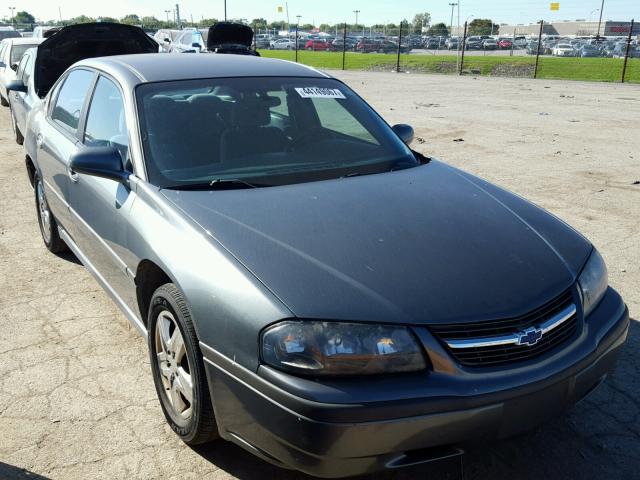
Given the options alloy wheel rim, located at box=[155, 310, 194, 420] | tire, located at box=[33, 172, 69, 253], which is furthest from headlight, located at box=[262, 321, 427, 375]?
tire, located at box=[33, 172, 69, 253]

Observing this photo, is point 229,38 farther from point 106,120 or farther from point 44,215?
point 106,120

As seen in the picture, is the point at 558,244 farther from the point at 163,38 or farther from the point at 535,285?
the point at 163,38

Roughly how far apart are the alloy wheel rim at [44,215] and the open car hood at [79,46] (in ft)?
7.88

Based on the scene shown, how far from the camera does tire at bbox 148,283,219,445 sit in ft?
8.57

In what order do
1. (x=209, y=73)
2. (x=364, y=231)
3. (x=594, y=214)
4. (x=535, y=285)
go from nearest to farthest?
(x=535, y=285)
(x=364, y=231)
(x=209, y=73)
(x=594, y=214)

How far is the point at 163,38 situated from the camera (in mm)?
29312

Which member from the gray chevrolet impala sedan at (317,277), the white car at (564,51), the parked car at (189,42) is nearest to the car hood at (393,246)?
the gray chevrolet impala sedan at (317,277)

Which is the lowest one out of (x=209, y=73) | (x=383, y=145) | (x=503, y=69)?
(x=503, y=69)

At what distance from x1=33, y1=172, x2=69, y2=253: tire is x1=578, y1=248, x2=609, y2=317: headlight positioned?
392 centimetres

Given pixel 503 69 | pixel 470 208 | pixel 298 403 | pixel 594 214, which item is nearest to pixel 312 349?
pixel 298 403

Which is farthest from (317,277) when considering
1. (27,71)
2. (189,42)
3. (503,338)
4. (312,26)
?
(312,26)

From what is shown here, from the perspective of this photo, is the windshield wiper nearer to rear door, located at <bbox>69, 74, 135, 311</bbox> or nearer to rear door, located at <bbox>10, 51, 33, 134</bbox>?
rear door, located at <bbox>69, 74, 135, 311</bbox>

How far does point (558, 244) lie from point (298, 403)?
4.96 ft

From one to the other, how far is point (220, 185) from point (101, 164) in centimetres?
65
